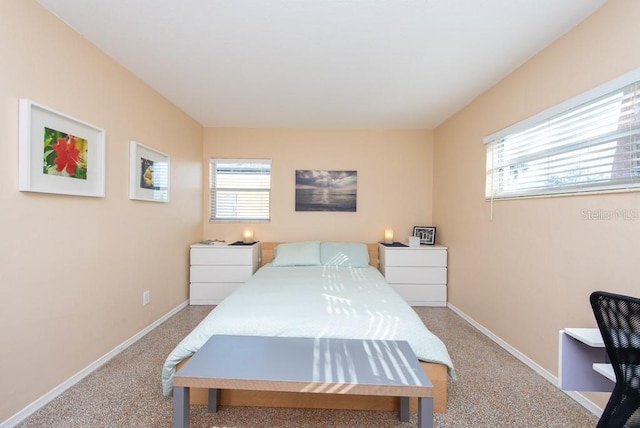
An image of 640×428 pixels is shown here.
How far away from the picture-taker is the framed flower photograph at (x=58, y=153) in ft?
→ 5.47

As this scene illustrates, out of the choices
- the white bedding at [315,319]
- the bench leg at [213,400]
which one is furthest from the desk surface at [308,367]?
the bench leg at [213,400]

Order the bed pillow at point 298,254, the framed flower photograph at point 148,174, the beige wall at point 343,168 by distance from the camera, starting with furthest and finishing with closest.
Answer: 1. the beige wall at point 343,168
2. the bed pillow at point 298,254
3. the framed flower photograph at point 148,174

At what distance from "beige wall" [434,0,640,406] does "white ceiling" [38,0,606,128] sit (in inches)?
7.8

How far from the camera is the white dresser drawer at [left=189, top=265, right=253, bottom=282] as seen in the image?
3.72 metres

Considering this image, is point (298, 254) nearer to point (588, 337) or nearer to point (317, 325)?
point (317, 325)

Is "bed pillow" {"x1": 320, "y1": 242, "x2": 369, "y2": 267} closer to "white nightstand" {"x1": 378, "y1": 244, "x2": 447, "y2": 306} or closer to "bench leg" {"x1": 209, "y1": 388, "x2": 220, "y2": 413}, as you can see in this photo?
"white nightstand" {"x1": 378, "y1": 244, "x2": 447, "y2": 306}

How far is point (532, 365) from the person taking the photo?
2248 millimetres

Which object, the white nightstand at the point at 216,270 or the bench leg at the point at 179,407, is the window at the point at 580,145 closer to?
the bench leg at the point at 179,407

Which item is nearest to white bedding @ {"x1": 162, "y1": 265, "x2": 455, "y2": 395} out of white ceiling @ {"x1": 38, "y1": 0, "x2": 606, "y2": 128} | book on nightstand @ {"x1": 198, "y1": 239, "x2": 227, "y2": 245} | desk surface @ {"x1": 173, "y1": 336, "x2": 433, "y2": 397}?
desk surface @ {"x1": 173, "y1": 336, "x2": 433, "y2": 397}

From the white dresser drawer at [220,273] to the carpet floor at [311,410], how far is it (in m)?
1.40

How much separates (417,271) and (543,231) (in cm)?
175

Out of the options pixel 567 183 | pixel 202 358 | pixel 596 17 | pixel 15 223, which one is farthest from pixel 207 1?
pixel 567 183

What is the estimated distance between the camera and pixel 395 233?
428 cm

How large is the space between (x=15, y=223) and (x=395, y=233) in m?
3.86
